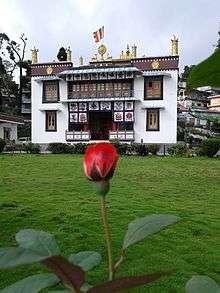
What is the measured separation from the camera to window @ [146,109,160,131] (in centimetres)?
3003

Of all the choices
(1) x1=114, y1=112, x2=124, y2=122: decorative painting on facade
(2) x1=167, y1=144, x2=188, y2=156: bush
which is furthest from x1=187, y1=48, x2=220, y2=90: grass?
(1) x1=114, y1=112, x2=124, y2=122: decorative painting on facade

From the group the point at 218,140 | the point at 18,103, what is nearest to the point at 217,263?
the point at 218,140

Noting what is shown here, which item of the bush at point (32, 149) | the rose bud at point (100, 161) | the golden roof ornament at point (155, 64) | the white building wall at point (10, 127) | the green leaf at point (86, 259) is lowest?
the bush at point (32, 149)

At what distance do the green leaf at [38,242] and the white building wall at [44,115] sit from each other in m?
30.7

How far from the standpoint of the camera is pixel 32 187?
10812 millimetres

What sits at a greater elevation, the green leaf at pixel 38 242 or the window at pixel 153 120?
the window at pixel 153 120

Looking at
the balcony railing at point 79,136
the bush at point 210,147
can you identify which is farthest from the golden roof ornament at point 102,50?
the bush at point 210,147

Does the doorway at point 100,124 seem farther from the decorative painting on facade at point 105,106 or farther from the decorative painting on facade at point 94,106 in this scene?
the decorative painting on facade at point 105,106

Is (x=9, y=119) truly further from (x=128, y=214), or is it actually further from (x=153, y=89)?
(x=128, y=214)

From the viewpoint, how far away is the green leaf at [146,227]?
881 mm

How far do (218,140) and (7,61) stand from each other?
31.0 m

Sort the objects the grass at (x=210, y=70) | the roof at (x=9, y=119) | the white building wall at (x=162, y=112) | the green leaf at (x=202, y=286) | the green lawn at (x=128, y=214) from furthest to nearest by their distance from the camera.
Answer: the roof at (x=9, y=119) → the white building wall at (x=162, y=112) → the green lawn at (x=128, y=214) → the grass at (x=210, y=70) → the green leaf at (x=202, y=286)

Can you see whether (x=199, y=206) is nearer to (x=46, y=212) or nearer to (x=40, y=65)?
(x=46, y=212)

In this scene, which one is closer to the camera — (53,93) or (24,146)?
(24,146)
